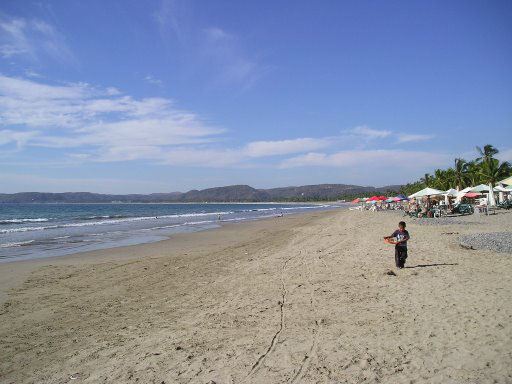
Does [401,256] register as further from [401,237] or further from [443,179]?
[443,179]

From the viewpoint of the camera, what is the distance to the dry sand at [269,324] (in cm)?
445

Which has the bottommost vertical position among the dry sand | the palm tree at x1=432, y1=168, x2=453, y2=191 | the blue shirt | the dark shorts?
the dry sand

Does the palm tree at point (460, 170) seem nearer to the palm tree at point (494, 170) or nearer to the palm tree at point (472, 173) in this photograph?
the palm tree at point (472, 173)

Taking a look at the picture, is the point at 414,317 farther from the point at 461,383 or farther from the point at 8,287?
the point at 8,287

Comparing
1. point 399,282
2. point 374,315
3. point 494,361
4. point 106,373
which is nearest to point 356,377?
point 494,361

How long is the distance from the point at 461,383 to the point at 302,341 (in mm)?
2028

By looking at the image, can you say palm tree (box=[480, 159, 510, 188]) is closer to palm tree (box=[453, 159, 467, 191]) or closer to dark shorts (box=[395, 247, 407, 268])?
palm tree (box=[453, 159, 467, 191])

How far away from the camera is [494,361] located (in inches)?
169

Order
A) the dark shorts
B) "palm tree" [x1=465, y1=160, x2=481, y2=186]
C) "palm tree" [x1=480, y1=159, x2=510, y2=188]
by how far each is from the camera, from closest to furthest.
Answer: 1. the dark shorts
2. "palm tree" [x1=480, y1=159, x2=510, y2=188]
3. "palm tree" [x1=465, y1=160, x2=481, y2=186]

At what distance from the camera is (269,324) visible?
5.96m

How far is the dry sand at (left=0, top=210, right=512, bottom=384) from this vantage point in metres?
4.45

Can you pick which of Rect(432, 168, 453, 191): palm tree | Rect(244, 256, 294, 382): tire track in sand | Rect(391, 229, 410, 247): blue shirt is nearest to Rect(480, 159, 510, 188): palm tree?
Rect(432, 168, 453, 191): palm tree

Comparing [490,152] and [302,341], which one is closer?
[302,341]

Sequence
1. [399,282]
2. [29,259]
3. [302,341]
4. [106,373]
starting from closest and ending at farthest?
[106,373], [302,341], [399,282], [29,259]
